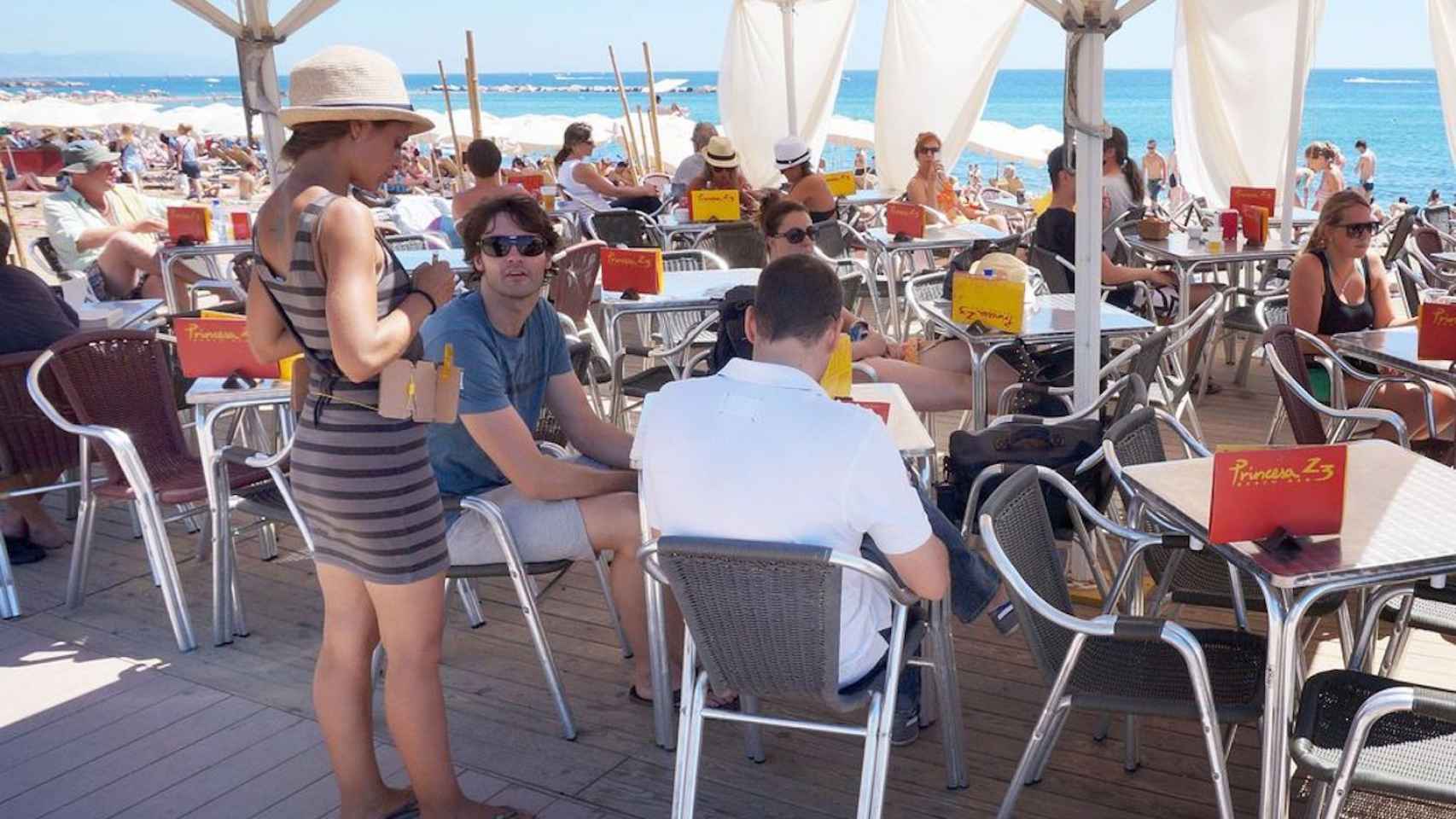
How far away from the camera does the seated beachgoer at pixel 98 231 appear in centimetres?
656

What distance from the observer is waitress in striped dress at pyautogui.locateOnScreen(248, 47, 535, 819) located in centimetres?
210

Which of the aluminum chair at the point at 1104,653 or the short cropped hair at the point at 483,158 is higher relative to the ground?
the short cropped hair at the point at 483,158

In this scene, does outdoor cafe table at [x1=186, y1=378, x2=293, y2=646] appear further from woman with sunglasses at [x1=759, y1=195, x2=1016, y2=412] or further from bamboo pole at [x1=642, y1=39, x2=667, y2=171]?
bamboo pole at [x1=642, y1=39, x2=667, y2=171]

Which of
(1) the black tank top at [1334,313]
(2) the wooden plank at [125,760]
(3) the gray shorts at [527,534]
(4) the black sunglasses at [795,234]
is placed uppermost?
(4) the black sunglasses at [795,234]

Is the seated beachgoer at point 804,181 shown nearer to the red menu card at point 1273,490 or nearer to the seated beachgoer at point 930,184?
the seated beachgoer at point 930,184

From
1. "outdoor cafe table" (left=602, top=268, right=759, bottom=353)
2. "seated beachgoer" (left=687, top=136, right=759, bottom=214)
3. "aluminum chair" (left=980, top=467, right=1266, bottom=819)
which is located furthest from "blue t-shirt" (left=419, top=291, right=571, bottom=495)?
"seated beachgoer" (left=687, top=136, right=759, bottom=214)

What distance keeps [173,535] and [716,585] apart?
3.33 metres

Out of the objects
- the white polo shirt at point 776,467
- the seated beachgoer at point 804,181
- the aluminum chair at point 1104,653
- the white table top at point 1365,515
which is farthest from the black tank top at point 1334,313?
the seated beachgoer at point 804,181

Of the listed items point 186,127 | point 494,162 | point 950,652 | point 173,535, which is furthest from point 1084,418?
point 186,127

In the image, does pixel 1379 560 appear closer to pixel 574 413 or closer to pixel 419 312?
pixel 419 312

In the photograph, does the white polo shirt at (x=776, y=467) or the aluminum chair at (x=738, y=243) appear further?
the aluminum chair at (x=738, y=243)

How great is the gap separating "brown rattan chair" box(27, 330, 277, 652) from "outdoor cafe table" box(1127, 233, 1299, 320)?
4144 mm

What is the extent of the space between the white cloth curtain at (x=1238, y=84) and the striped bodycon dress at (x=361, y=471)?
7813 millimetres

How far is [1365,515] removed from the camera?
2268 millimetres
